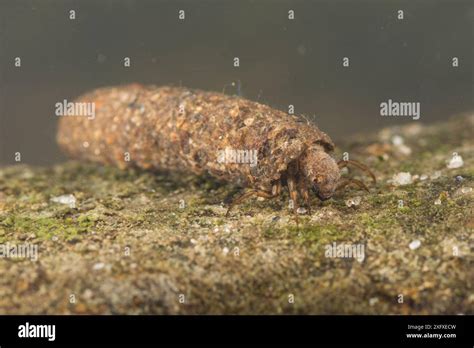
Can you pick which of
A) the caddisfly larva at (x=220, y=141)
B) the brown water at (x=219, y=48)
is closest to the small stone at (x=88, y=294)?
the caddisfly larva at (x=220, y=141)

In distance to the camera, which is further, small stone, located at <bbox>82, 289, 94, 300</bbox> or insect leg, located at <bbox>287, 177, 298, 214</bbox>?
insect leg, located at <bbox>287, 177, 298, 214</bbox>

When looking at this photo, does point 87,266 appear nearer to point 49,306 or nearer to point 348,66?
point 49,306

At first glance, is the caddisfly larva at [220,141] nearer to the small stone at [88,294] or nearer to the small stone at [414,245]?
the small stone at [414,245]

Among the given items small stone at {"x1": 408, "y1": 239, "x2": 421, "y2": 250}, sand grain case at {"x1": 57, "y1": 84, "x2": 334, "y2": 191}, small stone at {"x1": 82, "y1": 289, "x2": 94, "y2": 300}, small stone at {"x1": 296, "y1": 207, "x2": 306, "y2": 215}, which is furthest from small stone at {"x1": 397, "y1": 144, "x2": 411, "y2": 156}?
small stone at {"x1": 82, "y1": 289, "x2": 94, "y2": 300}

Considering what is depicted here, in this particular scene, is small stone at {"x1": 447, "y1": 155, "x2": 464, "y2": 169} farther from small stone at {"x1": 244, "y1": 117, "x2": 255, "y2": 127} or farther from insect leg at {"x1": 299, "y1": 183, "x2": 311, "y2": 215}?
small stone at {"x1": 244, "y1": 117, "x2": 255, "y2": 127}

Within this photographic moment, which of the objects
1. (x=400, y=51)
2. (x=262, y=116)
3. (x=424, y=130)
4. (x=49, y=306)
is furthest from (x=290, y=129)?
(x=424, y=130)

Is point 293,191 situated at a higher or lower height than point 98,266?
higher

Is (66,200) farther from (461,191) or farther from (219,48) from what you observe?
(461,191)

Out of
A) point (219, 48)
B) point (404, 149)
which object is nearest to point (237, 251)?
point (404, 149)
